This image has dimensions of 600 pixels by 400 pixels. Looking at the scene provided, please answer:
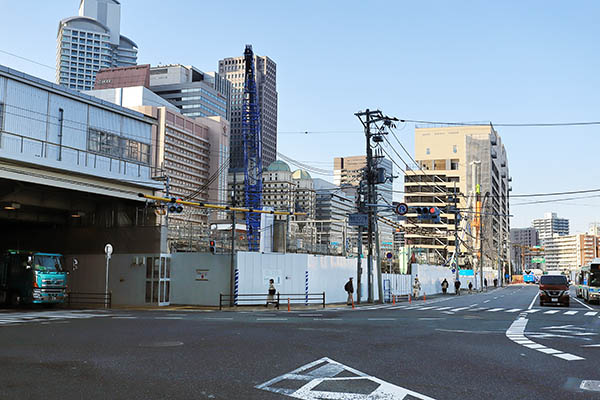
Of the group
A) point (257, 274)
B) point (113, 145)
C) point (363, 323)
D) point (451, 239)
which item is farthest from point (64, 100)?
point (451, 239)

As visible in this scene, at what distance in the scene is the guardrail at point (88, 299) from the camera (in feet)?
115

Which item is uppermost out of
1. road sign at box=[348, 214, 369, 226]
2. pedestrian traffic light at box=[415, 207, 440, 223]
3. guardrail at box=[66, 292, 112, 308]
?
pedestrian traffic light at box=[415, 207, 440, 223]

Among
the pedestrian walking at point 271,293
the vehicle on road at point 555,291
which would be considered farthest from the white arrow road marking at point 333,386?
the vehicle on road at point 555,291

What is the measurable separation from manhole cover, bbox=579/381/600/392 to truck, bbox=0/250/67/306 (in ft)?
95.2

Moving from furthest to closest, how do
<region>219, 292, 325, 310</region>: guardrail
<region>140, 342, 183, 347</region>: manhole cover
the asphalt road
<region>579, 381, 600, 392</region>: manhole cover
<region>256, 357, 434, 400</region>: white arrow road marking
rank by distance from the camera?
<region>219, 292, 325, 310</region>: guardrail
<region>140, 342, 183, 347</region>: manhole cover
<region>579, 381, 600, 392</region>: manhole cover
the asphalt road
<region>256, 357, 434, 400</region>: white arrow road marking

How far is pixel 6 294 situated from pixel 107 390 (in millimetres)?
28186

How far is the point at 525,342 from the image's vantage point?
1484 centimetres

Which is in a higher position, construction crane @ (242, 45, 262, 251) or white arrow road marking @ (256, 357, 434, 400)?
construction crane @ (242, 45, 262, 251)

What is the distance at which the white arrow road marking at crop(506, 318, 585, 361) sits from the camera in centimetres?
1217

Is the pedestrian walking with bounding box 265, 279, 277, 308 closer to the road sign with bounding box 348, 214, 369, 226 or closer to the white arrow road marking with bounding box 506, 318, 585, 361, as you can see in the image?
the road sign with bounding box 348, 214, 369, 226

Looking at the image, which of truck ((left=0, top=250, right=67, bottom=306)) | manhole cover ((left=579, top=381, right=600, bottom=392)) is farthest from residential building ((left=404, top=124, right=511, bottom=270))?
manhole cover ((left=579, top=381, right=600, bottom=392))

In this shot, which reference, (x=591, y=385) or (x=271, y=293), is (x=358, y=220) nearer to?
(x=271, y=293)

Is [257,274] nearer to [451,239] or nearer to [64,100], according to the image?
[64,100]

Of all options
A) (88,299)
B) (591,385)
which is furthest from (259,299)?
(591,385)
